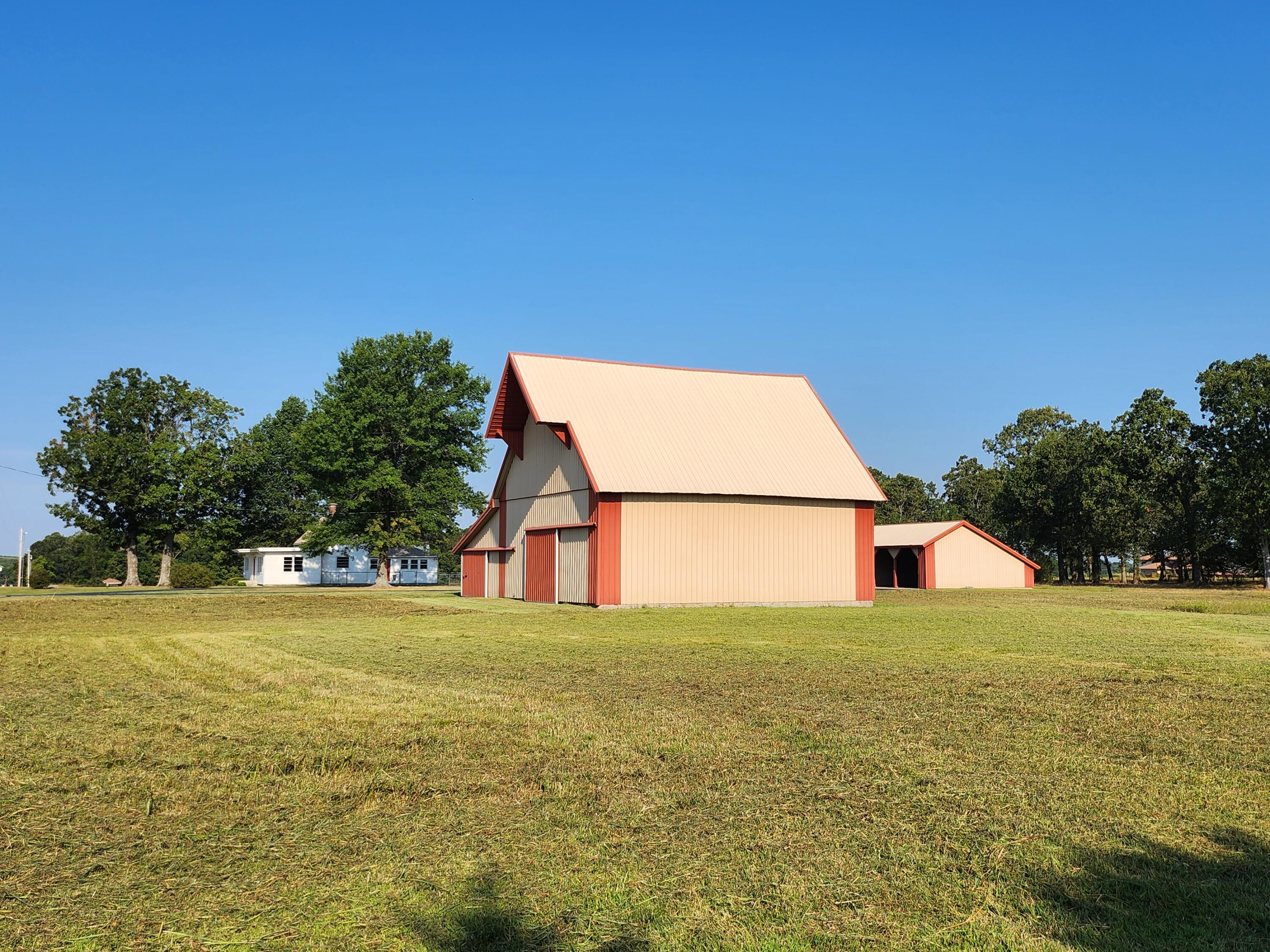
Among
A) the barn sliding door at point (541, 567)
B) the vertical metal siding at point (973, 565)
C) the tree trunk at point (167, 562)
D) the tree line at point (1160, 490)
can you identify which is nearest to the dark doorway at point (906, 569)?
the vertical metal siding at point (973, 565)

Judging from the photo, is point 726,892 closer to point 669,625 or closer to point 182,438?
point 669,625

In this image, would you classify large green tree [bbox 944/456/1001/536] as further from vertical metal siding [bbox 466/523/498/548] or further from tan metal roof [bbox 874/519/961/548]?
vertical metal siding [bbox 466/523/498/548]

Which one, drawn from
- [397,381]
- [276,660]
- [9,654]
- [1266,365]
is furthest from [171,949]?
[1266,365]

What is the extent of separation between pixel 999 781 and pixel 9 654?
50.4 ft

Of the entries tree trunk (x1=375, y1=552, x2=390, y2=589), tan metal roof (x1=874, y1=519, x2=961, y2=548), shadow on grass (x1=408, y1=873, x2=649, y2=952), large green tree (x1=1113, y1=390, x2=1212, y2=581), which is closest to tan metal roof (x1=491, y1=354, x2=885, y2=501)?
tan metal roof (x1=874, y1=519, x2=961, y2=548)

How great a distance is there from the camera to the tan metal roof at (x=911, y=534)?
54.7m

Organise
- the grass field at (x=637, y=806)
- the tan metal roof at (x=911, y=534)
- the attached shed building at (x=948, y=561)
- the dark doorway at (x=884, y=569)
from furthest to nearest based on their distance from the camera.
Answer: the dark doorway at (x=884, y=569)
the tan metal roof at (x=911, y=534)
the attached shed building at (x=948, y=561)
the grass field at (x=637, y=806)

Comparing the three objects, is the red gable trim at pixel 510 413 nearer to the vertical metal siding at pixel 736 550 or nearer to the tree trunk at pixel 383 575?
the vertical metal siding at pixel 736 550

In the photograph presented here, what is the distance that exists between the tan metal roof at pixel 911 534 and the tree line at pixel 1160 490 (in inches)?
626

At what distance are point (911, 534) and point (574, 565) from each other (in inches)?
1215

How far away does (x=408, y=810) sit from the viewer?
610 centimetres

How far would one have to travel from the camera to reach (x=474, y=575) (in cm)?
4184

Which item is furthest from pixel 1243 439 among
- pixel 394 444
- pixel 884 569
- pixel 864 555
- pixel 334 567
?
pixel 334 567

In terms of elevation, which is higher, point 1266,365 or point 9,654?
point 1266,365
